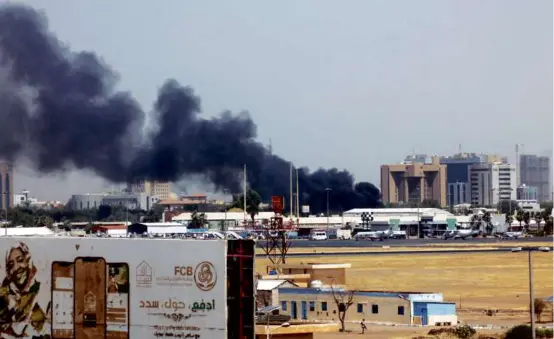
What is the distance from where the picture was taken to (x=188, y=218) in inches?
6201

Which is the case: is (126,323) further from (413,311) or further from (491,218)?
(491,218)

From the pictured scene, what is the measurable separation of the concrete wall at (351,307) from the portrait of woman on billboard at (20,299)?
20.4 metres

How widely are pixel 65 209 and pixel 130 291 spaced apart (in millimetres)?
148520

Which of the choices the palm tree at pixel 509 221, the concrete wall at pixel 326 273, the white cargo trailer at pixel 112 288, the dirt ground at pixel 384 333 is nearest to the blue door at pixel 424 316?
the dirt ground at pixel 384 333

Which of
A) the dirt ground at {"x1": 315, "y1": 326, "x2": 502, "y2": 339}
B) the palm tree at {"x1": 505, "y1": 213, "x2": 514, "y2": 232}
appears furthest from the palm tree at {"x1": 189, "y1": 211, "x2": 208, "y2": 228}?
the dirt ground at {"x1": 315, "y1": 326, "x2": 502, "y2": 339}

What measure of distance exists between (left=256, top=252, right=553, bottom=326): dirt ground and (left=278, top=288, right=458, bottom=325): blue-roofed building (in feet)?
4.18

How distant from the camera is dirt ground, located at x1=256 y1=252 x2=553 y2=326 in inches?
1893

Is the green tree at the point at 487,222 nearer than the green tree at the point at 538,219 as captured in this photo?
No

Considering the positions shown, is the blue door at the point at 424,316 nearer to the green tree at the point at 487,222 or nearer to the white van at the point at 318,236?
the white van at the point at 318,236

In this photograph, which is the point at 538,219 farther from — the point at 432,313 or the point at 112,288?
the point at 112,288

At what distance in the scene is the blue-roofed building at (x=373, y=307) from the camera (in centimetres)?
4225

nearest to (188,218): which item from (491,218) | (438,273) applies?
(491,218)

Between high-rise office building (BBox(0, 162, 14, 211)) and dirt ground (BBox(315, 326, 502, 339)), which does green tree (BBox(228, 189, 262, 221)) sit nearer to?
high-rise office building (BBox(0, 162, 14, 211))

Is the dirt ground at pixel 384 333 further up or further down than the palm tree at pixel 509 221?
further down
